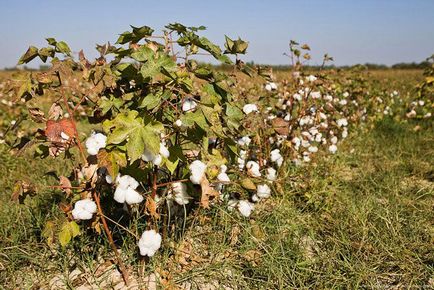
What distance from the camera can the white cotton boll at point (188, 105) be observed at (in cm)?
189

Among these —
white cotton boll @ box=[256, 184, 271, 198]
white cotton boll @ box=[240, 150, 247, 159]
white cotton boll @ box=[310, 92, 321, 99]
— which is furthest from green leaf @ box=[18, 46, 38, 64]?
white cotton boll @ box=[310, 92, 321, 99]

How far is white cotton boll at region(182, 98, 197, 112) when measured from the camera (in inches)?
74.4

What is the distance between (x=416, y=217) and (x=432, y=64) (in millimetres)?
3258

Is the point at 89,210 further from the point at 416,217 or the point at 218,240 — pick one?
the point at 416,217

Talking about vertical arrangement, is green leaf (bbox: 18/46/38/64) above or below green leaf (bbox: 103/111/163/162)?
above

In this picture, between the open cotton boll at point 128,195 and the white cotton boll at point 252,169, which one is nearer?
the open cotton boll at point 128,195

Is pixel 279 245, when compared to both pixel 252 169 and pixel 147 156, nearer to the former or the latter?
pixel 252 169

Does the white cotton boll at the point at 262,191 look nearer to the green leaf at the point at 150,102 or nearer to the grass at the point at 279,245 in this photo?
the grass at the point at 279,245

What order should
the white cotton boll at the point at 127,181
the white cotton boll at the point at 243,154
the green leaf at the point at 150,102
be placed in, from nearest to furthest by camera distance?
the green leaf at the point at 150,102, the white cotton boll at the point at 127,181, the white cotton boll at the point at 243,154

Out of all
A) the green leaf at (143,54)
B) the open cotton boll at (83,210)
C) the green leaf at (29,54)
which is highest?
the green leaf at (143,54)

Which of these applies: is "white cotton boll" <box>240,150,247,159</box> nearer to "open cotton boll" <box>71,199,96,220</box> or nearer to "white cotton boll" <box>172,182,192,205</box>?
"white cotton boll" <box>172,182,192,205</box>

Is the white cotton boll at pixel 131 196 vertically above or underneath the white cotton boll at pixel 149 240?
above

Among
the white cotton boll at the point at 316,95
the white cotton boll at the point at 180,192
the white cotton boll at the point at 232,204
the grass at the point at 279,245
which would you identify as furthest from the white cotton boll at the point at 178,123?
the white cotton boll at the point at 316,95

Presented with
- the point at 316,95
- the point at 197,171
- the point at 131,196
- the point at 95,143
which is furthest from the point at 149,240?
the point at 316,95
